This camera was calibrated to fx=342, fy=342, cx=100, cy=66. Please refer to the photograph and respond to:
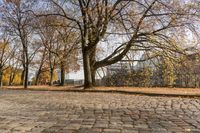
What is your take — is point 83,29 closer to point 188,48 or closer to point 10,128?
point 188,48

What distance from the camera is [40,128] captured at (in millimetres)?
7480

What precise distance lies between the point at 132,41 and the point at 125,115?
1459 centimetres

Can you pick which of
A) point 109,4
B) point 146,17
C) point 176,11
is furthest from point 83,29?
point 176,11

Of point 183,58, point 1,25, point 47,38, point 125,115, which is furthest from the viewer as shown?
point 47,38

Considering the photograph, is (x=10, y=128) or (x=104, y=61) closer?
(x=10, y=128)

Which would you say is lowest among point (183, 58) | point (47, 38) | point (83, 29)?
point (183, 58)

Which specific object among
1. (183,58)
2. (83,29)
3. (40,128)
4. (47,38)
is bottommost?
(40,128)

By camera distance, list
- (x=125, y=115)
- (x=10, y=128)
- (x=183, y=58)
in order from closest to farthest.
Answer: (x=10, y=128)
(x=125, y=115)
(x=183, y=58)

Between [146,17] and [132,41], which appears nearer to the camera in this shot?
[146,17]

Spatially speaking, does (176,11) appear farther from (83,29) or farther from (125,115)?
(125,115)

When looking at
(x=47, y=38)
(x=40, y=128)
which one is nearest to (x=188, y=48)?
(x=40, y=128)

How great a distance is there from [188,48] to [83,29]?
7229mm

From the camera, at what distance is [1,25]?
3416cm

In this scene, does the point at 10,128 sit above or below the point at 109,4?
below
